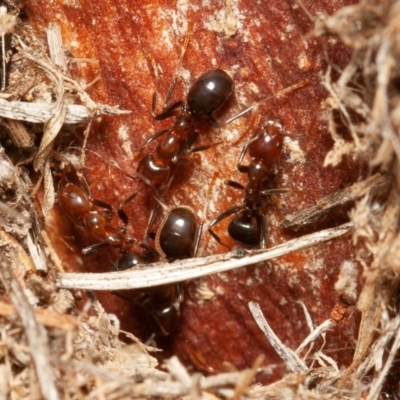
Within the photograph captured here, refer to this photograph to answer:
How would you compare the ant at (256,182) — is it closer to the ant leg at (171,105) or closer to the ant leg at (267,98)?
the ant leg at (267,98)

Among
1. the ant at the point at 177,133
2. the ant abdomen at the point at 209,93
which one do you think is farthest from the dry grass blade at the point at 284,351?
the ant abdomen at the point at 209,93

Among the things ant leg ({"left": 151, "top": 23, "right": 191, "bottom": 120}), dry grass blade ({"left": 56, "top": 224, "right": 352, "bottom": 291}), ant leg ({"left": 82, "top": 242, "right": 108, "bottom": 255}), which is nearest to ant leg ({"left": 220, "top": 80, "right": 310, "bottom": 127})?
ant leg ({"left": 151, "top": 23, "right": 191, "bottom": 120})

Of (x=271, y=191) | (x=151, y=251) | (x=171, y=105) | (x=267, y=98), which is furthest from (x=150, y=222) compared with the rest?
(x=267, y=98)

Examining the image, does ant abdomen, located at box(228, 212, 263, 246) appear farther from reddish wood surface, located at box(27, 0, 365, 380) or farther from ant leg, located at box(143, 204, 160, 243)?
ant leg, located at box(143, 204, 160, 243)

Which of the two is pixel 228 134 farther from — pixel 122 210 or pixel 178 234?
pixel 122 210

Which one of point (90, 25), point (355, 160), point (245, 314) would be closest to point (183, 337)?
point (245, 314)

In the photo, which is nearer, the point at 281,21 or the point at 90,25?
the point at 281,21

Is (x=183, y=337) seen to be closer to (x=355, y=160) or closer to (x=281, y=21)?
(x=355, y=160)
